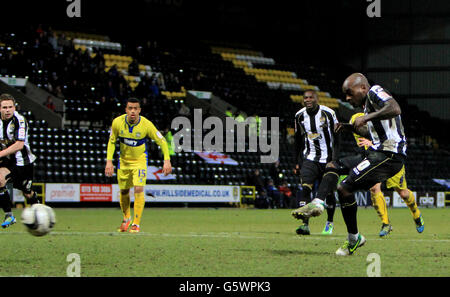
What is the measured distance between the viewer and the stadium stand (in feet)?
87.1

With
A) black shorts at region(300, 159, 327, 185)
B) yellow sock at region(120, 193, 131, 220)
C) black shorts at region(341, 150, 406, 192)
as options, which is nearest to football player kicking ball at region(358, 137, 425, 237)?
black shorts at region(300, 159, 327, 185)

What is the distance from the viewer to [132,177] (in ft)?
41.5

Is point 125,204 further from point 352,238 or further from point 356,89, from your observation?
point 356,89

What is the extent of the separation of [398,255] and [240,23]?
36903mm

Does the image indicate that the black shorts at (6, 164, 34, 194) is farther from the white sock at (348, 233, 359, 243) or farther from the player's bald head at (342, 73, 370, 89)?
the player's bald head at (342, 73, 370, 89)

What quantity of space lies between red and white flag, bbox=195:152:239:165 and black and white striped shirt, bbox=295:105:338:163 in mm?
16557

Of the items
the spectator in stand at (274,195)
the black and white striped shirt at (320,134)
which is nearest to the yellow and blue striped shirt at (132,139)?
the black and white striped shirt at (320,134)

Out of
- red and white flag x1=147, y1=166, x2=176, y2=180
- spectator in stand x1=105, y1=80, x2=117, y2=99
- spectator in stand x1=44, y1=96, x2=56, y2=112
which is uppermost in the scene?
spectator in stand x1=105, y1=80, x2=117, y2=99

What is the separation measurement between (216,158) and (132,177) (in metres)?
16.7

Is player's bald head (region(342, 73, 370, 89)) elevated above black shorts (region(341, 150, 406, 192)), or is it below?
above

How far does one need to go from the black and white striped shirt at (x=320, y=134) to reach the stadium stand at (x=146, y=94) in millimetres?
14423

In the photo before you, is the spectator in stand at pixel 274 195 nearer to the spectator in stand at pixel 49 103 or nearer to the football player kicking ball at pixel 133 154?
the spectator in stand at pixel 49 103

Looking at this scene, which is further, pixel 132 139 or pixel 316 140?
pixel 132 139

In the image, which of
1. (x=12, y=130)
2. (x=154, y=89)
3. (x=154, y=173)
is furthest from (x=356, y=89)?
(x=154, y=89)
